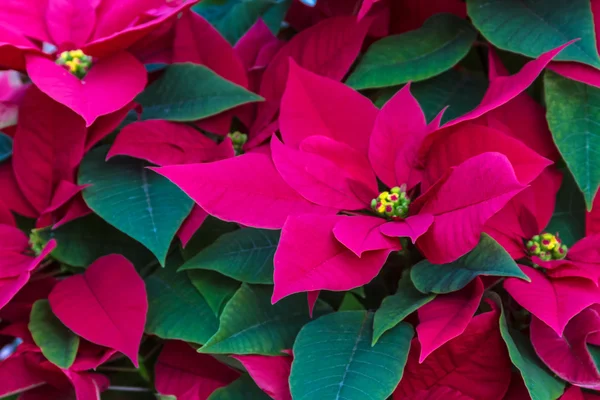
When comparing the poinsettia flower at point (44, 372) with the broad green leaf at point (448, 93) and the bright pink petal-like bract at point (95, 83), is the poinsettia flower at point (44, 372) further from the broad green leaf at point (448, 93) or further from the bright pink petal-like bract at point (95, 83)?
the broad green leaf at point (448, 93)

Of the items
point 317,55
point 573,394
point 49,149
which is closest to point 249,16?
point 317,55

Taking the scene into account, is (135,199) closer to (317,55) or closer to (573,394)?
(317,55)

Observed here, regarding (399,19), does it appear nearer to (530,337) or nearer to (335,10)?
(335,10)

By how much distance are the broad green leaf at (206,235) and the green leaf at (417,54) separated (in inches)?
6.3

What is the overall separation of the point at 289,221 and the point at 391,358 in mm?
111

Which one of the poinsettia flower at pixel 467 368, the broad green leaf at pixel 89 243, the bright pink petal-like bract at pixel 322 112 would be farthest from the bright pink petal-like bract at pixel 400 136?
the broad green leaf at pixel 89 243

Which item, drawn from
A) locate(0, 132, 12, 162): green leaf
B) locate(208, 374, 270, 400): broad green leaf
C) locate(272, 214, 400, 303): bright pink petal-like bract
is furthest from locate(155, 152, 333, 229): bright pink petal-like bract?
locate(0, 132, 12, 162): green leaf

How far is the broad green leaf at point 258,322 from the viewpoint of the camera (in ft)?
1.53

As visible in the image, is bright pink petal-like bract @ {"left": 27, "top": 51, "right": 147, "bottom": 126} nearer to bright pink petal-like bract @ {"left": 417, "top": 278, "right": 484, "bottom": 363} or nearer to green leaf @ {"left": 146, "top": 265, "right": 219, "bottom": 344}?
green leaf @ {"left": 146, "top": 265, "right": 219, "bottom": 344}

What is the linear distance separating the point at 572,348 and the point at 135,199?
0.33m

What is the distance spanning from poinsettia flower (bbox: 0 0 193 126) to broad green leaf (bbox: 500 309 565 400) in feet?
1.04

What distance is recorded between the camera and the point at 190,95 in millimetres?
577

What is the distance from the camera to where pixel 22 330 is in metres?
0.53

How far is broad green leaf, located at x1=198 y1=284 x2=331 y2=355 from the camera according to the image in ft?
1.53
